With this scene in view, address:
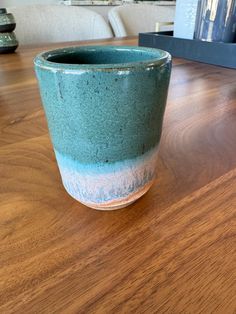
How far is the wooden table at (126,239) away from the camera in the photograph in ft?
0.69

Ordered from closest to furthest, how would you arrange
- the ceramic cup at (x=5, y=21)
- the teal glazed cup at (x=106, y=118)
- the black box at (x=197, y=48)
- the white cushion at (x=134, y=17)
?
1. the teal glazed cup at (x=106, y=118)
2. the black box at (x=197, y=48)
3. the ceramic cup at (x=5, y=21)
4. the white cushion at (x=134, y=17)

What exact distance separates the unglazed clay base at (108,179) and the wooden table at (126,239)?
2 centimetres

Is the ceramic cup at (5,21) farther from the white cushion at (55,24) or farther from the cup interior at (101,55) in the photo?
the cup interior at (101,55)

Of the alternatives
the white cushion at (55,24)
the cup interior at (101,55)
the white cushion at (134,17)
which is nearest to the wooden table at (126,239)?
the cup interior at (101,55)

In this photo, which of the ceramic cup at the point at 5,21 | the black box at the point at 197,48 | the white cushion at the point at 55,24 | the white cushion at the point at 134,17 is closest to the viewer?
the black box at the point at 197,48

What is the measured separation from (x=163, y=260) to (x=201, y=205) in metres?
0.08

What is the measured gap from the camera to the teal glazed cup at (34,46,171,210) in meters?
0.20

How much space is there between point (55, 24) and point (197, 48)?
0.92 m

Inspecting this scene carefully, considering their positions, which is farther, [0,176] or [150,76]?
[0,176]

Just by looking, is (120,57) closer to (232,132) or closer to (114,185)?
(114,185)

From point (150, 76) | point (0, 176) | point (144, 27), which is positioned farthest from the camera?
point (144, 27)

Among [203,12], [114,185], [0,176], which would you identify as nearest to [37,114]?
[0,176]

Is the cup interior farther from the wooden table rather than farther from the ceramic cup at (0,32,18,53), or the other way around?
the ceramic cup at (0,32,18,53)

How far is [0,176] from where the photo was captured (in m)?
0.34
